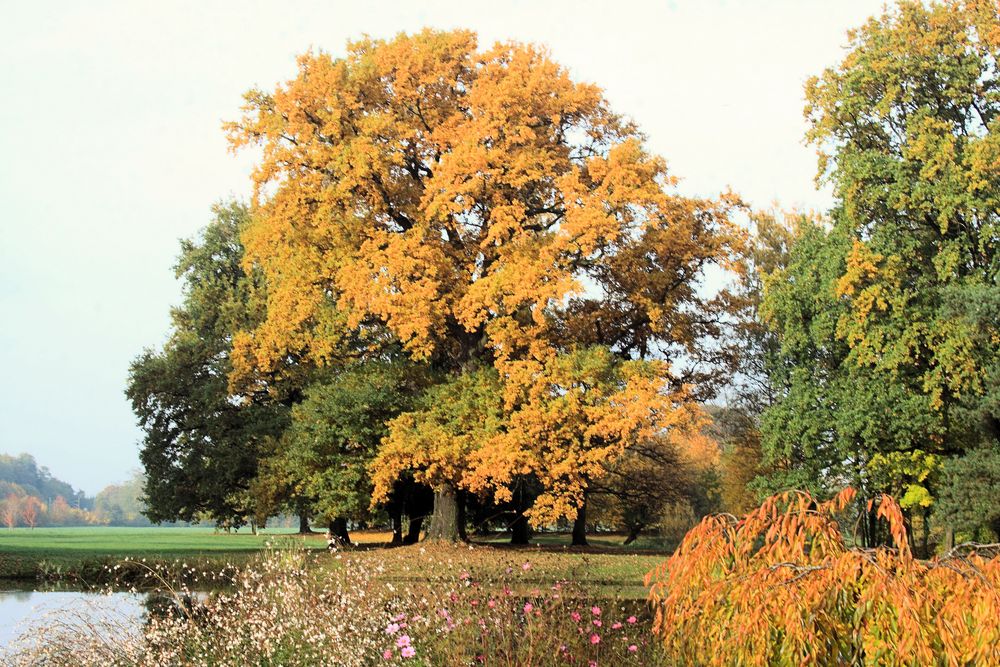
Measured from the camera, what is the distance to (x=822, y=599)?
264 inches

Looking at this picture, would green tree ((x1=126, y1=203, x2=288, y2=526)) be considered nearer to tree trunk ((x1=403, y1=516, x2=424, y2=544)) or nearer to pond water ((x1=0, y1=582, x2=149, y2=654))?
tree trunk ((x1=403, y1=516, x2=424, y2=544))

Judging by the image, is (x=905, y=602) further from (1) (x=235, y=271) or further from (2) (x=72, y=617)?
(1) (x=235, y=271)

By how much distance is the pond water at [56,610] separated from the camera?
33.5 ft

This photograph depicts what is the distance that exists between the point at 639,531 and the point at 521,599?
33382mm

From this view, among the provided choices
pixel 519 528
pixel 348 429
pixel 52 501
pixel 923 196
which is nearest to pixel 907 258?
pixel 923 196

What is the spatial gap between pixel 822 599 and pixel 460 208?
18124 mm

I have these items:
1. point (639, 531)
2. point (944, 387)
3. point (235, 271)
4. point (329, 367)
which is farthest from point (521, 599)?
point (639, 531)

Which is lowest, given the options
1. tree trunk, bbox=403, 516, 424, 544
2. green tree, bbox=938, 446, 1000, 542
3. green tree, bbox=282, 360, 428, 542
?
tree trunk, bbox=403, 516, 424, 544

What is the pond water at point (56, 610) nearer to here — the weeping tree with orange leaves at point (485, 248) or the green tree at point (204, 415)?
the weeping tree with orange leaves at point (485, 248)

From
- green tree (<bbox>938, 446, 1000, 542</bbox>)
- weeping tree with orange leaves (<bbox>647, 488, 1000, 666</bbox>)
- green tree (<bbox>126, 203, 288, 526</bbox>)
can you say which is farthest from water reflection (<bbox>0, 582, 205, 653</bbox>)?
green tree (<bbox>938, 446, 1000, 542</bbox>)

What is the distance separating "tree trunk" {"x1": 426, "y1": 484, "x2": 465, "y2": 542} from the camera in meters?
26.0

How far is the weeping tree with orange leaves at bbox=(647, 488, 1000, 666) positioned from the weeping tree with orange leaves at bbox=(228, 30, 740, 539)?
14874 mm

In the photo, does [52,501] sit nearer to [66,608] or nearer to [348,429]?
[348,429]

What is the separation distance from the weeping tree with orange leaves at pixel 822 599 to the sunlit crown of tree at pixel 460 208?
51.4 ft
